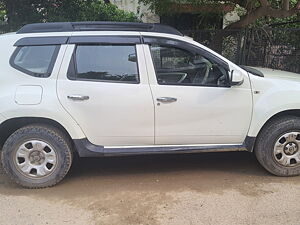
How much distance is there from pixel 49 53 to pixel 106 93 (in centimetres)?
80

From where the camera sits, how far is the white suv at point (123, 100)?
3840 mm

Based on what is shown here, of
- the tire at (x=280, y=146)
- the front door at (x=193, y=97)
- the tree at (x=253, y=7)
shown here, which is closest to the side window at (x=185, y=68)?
the front door at (x=193, y=97)

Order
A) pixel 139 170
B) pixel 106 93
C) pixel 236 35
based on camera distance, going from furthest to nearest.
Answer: pixel 236 35, pixel 139 170, pixel 106 93

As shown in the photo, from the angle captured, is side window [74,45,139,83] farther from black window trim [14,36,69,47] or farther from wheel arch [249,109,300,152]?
wheel arch [249,109,300,152]

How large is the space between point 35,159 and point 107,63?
139cm

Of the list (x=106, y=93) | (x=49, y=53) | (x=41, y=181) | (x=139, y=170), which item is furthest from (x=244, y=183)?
(x=49, y=53)

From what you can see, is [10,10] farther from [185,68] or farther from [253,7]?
[185,68]

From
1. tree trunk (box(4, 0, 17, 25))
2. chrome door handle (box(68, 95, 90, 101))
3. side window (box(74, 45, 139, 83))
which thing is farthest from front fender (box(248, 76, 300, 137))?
tree trunk (box(4, 0, 17, 25))

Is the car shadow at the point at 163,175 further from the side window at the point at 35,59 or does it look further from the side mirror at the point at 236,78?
the side window at the point at 35,59

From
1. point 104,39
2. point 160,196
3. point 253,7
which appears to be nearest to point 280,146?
point 160,196

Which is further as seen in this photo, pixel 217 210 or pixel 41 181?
pixel 41 181

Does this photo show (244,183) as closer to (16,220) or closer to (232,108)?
(232,108)

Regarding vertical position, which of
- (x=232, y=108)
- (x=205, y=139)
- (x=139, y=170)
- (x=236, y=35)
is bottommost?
(x=139, y=170)

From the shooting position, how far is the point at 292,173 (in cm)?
421
